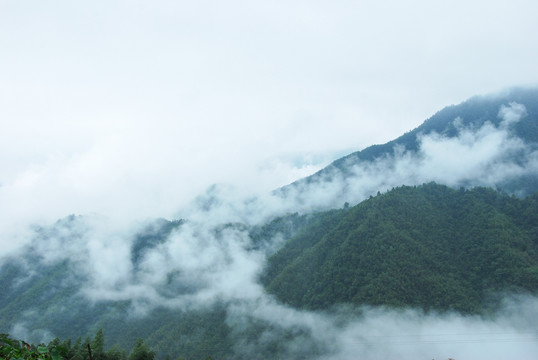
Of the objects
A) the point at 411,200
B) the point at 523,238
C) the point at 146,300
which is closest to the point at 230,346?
the point at 146,300

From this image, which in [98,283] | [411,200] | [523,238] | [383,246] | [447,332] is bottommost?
[447,332]

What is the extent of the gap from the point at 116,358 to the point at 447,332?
278ft

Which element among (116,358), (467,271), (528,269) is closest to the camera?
(116,358)

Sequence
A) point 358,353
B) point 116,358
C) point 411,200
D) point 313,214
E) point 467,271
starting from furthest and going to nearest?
point 313,214, point 411,200, point 467,271, point 358,353, point 116,358

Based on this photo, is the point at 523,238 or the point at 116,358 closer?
the point at 116,358

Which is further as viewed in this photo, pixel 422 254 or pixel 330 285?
pixel 330 285

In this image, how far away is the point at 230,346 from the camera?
11369 cm

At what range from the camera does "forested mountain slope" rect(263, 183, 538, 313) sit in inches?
4102

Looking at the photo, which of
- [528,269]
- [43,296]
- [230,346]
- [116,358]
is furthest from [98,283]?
[528,269]

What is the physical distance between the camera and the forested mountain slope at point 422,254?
104188mm

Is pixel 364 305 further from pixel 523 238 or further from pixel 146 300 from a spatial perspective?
pixel 146 300

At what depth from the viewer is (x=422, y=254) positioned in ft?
381

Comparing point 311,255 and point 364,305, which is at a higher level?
point 311,255

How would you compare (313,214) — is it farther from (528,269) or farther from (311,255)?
(528,269)
